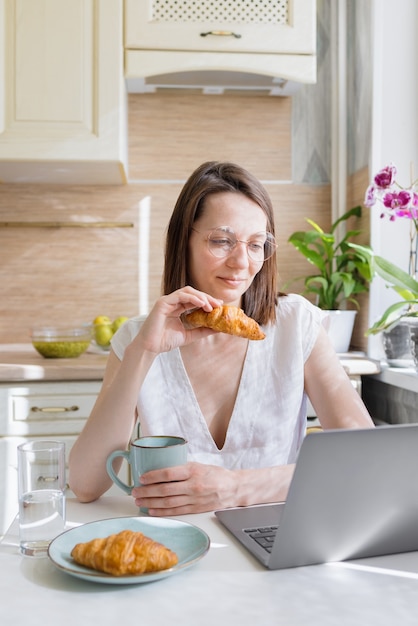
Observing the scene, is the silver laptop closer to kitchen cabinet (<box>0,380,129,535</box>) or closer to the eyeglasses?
the eyeglasses

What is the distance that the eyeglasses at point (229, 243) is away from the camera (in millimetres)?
1324

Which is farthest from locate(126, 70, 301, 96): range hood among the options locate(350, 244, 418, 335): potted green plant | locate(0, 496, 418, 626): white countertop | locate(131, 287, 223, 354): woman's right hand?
locate(0, 496, 418, 626): white countertop

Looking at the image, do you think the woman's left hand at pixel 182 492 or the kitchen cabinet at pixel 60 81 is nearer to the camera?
the woman's left hand at pixel 182 492

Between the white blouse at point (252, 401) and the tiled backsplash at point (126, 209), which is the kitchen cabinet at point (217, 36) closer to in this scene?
the tiled backsplash at point (126, 209)

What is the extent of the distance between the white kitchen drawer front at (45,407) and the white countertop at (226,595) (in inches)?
53.8

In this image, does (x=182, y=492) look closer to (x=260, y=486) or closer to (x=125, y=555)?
(x=260, y=486)

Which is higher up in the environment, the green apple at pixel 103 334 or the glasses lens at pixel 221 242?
the glasses lens at pixel 221 242

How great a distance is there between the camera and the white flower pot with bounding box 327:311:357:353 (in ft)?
8.09

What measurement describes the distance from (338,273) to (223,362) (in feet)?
3.80

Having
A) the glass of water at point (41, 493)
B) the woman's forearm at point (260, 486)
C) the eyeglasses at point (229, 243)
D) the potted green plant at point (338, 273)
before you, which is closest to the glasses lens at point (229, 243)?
the eyeglasses at point (229, 243)

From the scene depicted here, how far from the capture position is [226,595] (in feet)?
2.18

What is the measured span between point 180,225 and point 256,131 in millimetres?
1469

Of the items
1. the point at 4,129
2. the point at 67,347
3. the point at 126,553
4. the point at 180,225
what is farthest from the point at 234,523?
the point at 4,129

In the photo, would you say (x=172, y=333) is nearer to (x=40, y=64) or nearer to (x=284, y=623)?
(x=284, y=623)
